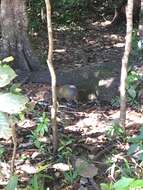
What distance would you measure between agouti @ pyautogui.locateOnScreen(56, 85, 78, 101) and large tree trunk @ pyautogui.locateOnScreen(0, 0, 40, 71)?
3.39ft

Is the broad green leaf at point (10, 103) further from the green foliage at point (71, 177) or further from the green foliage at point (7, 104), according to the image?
the green foliage at point (71, 177)

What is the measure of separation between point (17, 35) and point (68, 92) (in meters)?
→ 1.39

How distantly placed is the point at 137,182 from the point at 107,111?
2.95m

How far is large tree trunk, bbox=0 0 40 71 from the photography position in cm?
628

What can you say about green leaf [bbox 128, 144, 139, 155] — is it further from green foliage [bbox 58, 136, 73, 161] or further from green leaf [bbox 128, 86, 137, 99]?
green leaf [bbox 128, 86, 137, 99]

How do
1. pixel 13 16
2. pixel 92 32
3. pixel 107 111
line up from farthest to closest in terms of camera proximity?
pixel 92 32, pixel 13 16, pixel 107 111

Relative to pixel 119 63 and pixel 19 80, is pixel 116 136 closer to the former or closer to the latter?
pixel 19 80

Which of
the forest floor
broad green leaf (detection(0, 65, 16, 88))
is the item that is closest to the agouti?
the forest floor

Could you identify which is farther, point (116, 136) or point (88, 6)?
point (88, 6)

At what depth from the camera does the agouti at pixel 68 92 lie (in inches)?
215

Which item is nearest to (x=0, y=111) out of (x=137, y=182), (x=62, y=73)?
(x=137, y=182)

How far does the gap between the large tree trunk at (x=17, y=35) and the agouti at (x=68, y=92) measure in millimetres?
1032

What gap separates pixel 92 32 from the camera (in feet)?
32.1

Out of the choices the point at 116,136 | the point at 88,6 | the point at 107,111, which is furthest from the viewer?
the point at 88,6
